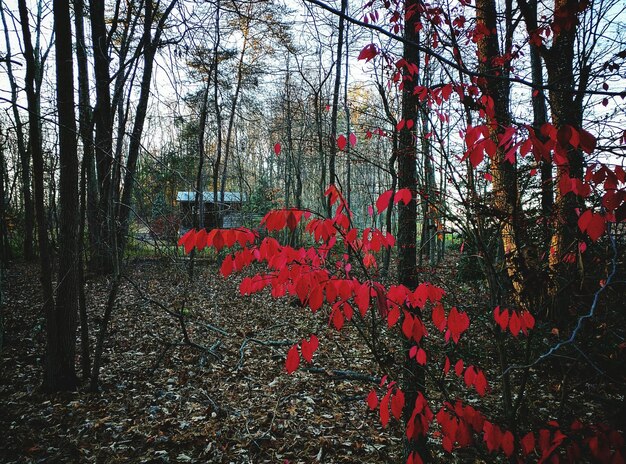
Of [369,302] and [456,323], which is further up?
[369,302]

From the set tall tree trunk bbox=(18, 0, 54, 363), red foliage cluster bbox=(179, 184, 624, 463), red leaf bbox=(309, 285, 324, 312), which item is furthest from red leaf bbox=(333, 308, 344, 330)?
tall tree trunk bbox=(18, 0, 54, 363)

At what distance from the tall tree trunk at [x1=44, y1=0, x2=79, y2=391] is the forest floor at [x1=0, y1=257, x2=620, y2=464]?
1.18 ft

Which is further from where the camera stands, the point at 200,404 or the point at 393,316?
the point at 200,404

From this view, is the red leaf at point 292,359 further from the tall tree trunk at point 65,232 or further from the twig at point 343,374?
the tall tree trunk at point 65,232

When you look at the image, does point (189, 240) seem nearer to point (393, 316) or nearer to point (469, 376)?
point (393, 316)

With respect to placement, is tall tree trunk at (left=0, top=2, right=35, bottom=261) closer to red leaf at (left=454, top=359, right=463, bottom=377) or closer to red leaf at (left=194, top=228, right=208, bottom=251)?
red leaf at (left=194, top=228, right=208, bottom=251)

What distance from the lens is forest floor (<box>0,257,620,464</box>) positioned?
3309mm

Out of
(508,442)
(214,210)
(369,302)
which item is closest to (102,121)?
(214,210)

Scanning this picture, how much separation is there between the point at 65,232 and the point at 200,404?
2640 millimetres

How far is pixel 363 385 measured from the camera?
15.3 ft

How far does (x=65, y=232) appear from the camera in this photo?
12.5ft

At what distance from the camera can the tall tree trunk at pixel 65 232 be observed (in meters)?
3.62

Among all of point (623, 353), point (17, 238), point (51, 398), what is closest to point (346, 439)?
point (623, 353)

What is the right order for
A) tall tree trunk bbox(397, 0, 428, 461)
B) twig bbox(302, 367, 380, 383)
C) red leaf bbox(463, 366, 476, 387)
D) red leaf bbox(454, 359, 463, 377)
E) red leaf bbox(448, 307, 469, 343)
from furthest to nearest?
twig bbox(302, 367, 380, 383) < tall tree trunk bbox(397, 0, 428, 461) < red leaf bbox(454, 359, 463, 377) < red leaf bbox(463, 366, 476, 387) < red leaf bbox(448, 307, 469, 343)
